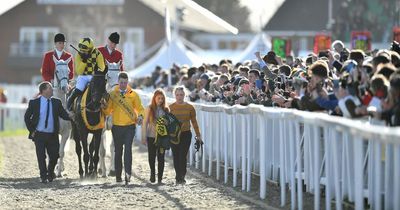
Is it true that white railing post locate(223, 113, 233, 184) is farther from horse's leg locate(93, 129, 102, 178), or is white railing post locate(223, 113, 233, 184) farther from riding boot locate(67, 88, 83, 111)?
riding boot locate(67, 88, 83, 111)

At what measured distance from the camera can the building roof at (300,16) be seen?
A: 81.7 metres

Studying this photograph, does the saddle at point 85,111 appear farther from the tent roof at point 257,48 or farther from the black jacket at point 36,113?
the tent roof at point 257,48

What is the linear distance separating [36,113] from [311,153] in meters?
6.65

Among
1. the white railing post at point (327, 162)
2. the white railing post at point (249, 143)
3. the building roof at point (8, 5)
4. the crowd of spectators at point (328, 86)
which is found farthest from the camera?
the building roof at point (8, 5)

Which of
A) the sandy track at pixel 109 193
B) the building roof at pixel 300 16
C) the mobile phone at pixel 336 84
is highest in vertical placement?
the building roof at pixel 300 16

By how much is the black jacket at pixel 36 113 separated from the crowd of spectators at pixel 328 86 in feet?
8.45

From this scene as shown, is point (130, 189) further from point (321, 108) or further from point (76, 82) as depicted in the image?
point (321, 108)

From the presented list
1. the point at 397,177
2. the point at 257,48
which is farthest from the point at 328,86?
the point at 257,48

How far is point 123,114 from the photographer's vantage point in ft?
63.9

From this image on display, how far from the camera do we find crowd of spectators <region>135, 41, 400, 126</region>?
12.8 m

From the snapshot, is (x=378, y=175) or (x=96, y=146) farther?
(x=96, y=146)

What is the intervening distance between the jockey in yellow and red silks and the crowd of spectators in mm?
2066

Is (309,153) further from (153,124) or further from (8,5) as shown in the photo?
(8,5)

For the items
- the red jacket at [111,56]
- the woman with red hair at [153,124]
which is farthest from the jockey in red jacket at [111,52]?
the woman with red hair at [153,124]
